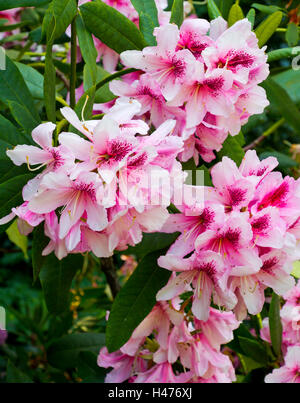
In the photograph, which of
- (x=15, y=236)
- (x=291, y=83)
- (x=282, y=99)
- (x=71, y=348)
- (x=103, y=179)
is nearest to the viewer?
(x=103, y=179)

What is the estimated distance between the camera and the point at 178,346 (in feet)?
3.35

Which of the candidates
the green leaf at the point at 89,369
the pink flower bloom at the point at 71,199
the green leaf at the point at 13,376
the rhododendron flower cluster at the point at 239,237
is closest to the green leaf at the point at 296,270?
the rhododendron flower cluster at the point at 239,237

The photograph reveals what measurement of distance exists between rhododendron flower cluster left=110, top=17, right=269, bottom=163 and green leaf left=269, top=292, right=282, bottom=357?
35 centimetres

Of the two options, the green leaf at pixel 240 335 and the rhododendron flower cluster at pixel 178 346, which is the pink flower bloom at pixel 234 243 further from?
the green leaf at pixel 240 335

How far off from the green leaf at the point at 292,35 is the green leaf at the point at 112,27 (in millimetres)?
354

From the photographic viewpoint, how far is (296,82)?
1.25 meters

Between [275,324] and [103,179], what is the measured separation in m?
0.56

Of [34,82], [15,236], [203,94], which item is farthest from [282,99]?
[15,236]

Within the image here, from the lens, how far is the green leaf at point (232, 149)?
2.97ft

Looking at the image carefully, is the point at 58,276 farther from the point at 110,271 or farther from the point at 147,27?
the point at 147,27

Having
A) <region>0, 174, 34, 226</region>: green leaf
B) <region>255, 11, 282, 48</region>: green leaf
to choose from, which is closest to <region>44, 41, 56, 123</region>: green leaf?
<region>0, 174, 34, 226</region>: green leaf

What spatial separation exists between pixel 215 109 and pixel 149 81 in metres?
0.11
